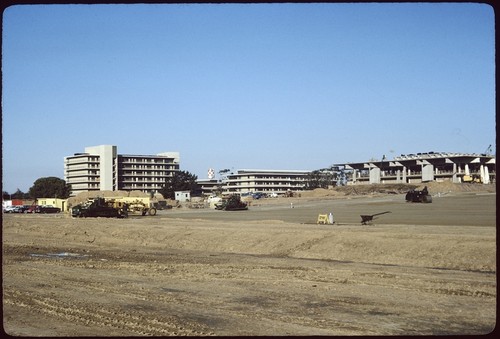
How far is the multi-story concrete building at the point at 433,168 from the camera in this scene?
151m

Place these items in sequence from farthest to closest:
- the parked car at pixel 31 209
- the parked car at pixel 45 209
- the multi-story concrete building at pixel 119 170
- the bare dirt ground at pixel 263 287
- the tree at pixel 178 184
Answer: the multi-story concrete building at pixel 119 170
the tree at pixel 178 184
the parked car at pixel 31 209
the parked car at pixel 45 209
the bare dirt ground at pixel 263 287

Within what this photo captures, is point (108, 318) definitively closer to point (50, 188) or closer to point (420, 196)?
point (420, 196)

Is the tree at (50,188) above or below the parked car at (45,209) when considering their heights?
above

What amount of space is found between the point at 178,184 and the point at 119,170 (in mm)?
22807

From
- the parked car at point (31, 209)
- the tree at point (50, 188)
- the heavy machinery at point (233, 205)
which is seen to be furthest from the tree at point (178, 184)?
the heavy machinery at point (233, 205)

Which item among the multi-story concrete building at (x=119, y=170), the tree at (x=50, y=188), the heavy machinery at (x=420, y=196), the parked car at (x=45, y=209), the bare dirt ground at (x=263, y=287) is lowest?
the bare dirt ground at (x=263, y=287)

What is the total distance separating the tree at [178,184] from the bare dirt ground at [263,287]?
128 m

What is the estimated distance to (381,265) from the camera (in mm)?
25188

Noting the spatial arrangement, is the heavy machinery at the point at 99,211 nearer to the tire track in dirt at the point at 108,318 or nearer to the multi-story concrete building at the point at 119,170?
the tire track in dirt at the point at 108,318

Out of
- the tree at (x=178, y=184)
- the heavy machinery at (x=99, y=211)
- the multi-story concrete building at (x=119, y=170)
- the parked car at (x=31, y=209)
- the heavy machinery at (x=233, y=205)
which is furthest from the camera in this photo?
the multi-story concrete building at (x=119, y=170)

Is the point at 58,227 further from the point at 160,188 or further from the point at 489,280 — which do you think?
the point at 160,188

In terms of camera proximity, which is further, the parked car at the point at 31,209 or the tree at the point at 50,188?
the tree at the point at 50,188

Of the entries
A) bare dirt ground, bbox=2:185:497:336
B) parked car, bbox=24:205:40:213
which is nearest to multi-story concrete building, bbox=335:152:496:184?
parked car, bbox=24:205:40:213

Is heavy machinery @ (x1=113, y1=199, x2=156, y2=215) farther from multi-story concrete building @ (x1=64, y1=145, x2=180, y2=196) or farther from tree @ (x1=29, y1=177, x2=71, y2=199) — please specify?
multi-story concrete building @ (x1=64, y1=145, x2=180, y2=196)
